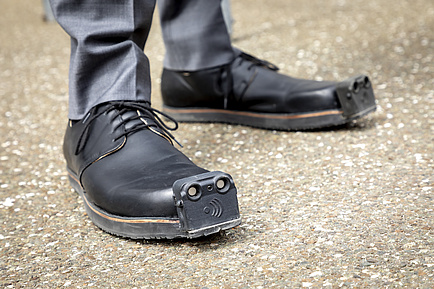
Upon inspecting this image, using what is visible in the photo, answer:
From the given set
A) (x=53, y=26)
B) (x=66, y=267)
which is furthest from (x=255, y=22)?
(x=66, y=267)

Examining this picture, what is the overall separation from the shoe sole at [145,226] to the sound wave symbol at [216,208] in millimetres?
18

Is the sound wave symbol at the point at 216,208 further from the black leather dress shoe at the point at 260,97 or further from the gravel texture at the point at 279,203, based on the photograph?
the black leather dress shoe at the point at 260,97

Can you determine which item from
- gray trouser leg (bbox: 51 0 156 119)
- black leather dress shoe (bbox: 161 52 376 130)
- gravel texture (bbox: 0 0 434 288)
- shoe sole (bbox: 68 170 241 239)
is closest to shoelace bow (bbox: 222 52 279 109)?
black leather dress shoe (bbox: 161 52 376 130)

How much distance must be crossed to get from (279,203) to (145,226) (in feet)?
0.97

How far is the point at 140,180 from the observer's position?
1.01m

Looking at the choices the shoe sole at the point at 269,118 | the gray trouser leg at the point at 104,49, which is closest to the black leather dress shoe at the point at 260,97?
the shoe sole at the point at 269,118

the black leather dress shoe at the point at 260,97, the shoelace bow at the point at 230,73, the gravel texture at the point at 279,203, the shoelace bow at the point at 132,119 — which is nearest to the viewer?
the gravel texture at the point at 279,203

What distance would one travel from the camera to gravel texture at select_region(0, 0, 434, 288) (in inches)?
34.8

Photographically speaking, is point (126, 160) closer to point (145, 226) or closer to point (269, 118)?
point (145, 226)

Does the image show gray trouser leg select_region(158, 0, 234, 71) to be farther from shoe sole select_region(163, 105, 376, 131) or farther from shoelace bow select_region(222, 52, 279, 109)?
shoe sole select_region(163, 105, 376, 131)

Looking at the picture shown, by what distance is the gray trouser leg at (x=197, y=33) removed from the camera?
1.56 meters

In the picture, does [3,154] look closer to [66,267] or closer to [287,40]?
[66,267]

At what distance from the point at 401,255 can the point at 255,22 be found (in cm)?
245

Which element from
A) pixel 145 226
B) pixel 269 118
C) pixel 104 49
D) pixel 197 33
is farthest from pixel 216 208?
pixel 197 33
